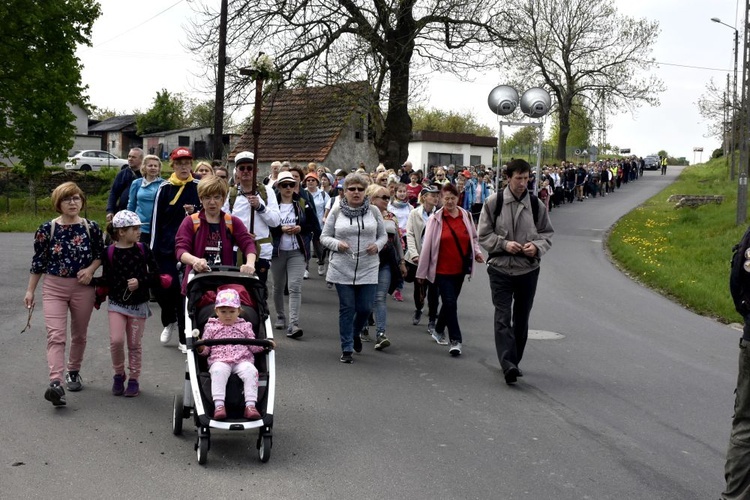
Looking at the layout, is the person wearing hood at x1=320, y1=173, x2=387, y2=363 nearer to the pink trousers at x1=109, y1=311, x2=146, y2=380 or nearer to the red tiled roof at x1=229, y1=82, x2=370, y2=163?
the pink trousers at x1=109, y1=311, x2=146, y2=380

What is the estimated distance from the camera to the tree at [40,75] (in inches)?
1366

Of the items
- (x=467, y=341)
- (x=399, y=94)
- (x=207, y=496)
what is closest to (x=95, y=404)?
(x=207, y=496)

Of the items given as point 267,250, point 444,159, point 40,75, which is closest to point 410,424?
point 267,250

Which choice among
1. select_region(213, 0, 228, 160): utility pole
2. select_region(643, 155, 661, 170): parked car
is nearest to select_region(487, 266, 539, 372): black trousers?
select_region(213, 0, 228, 160): utility pole

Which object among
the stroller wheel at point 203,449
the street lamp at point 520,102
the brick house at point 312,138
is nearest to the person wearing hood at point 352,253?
the stroller wheel at point 203,449

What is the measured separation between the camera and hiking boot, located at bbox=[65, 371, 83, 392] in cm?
758

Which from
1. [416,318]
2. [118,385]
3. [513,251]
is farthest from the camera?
[416,318]

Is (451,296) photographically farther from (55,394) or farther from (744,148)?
(744,148)

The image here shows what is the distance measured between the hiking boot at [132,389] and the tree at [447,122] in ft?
243

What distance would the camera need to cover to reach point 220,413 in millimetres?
5922

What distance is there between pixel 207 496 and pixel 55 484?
95 centimetres

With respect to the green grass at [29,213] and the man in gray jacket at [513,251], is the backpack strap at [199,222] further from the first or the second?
the green grass at [29,213]

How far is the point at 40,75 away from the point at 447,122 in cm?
5356

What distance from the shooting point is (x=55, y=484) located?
534 cm
